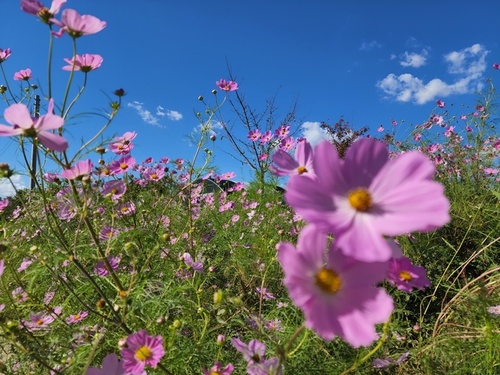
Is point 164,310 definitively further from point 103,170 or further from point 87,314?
point 103,170

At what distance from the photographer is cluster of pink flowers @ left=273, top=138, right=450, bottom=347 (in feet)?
1.25

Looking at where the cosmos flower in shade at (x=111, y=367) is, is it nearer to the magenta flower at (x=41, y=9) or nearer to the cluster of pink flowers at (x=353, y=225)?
the cluster of pink flowers at (x=353, y=225)

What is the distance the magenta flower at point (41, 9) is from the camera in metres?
0.86

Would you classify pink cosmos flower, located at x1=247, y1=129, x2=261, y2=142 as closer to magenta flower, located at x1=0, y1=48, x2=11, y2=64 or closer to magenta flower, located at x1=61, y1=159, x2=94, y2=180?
magenta flower, located at x1=0, y1=48, x2=11, y2=64

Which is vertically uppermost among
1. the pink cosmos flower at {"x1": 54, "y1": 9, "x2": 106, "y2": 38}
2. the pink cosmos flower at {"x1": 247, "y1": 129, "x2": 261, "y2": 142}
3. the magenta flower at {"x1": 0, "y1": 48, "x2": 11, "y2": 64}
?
the pink cosmos flower at {"x1": 247, "y1": 129, "x2": 261, "y2": 142}

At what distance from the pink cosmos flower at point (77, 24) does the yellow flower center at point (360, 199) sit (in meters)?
0.72

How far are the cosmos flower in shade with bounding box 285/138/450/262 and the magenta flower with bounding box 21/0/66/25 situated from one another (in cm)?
78

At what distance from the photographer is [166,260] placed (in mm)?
Answer: 1772

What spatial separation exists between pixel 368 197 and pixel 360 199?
0.06ft

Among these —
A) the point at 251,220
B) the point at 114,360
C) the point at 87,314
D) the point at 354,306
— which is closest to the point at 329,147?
the point at 354,306

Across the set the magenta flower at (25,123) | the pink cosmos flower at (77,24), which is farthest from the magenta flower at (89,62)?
the magenta flower at (25,123)

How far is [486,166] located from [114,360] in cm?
423

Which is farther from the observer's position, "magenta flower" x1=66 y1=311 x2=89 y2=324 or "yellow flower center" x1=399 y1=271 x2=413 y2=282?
"magenta flower" x1=66 y1=311 x2=89 y2=324

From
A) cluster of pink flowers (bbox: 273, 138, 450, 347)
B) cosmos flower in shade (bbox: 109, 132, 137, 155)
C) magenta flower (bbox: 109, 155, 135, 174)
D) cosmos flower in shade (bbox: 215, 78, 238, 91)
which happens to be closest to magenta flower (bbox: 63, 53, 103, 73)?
cosmos flower in shade (bbox: 109, 132, 137, 155)
